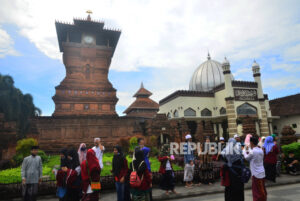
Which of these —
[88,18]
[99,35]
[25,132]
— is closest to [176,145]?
[25,132]

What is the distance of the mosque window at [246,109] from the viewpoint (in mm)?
21953

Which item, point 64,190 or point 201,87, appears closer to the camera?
point 64,190

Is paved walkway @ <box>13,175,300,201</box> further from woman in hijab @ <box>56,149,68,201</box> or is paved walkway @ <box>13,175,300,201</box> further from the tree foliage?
the tree foliage

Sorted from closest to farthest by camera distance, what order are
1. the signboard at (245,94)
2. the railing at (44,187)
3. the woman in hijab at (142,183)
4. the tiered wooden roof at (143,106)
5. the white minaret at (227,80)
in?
the woman in hijab at (142,183)
the railing at (44,187)
the white minaret at (227,80)
the signboard at (245,94)
the tiered wooden roof at (143,106)

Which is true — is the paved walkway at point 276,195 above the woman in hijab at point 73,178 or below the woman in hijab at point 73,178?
below

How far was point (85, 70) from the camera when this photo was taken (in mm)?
23344

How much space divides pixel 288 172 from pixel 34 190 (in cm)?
979

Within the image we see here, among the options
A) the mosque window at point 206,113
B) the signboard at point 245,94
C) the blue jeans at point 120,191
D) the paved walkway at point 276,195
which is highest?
the signboard at point 245,94

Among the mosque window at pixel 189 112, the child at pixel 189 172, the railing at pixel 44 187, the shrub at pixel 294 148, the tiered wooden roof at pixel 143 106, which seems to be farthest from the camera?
the tiered wooden roof at pixel 143 106

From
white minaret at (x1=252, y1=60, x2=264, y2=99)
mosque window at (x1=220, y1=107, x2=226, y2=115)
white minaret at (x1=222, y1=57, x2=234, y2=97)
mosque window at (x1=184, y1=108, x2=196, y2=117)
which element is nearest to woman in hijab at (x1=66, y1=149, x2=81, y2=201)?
mosque window at (x1=184, y1=108, x2=196, y2=117)

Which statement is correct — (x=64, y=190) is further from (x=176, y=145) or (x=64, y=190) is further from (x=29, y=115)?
(x=29, y=115)

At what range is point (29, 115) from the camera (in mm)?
18078

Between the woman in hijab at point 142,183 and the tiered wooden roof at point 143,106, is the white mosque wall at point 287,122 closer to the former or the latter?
the tiered wooden roof at point 143,106

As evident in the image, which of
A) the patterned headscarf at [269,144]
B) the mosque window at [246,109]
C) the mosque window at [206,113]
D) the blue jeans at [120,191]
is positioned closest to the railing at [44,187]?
the blue jeans at [120,191]
